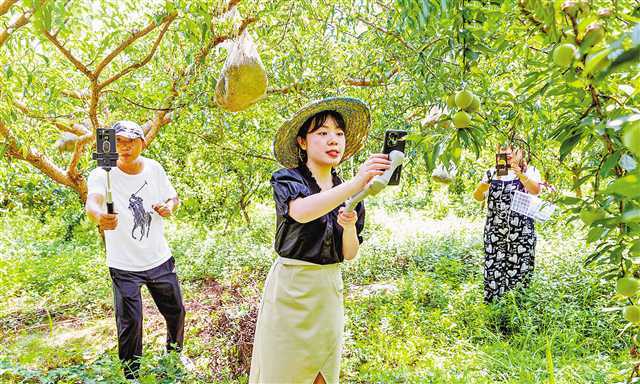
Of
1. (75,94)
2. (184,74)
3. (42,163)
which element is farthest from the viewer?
(75,94)

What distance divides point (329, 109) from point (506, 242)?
238 centimetres

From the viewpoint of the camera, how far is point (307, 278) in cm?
165

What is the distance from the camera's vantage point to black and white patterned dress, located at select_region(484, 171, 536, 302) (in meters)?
3.50

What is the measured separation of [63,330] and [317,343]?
3195 mm

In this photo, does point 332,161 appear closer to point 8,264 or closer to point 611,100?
point 611,100

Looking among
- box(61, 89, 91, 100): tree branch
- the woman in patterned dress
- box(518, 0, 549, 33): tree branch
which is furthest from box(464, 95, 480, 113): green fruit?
A: box(61, 89, 91, 100): tree branch

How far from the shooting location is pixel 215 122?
3.78 m

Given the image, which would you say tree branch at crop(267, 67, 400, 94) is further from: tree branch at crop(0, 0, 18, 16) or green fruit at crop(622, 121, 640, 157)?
green fruit at crop(622, 121, 640, 157)

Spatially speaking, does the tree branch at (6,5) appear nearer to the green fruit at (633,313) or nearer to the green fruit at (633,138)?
the green fruit at (633,138)

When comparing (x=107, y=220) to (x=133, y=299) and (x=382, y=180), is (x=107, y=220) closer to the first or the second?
(x=133, y=299)

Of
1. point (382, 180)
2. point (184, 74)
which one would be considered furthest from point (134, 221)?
point (382, 180)

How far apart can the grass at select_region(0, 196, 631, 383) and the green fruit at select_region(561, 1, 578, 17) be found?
161cm

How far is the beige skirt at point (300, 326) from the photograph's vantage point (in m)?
1.63

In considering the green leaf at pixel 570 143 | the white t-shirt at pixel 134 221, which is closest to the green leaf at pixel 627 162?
the green leaf at pixel 570 143
